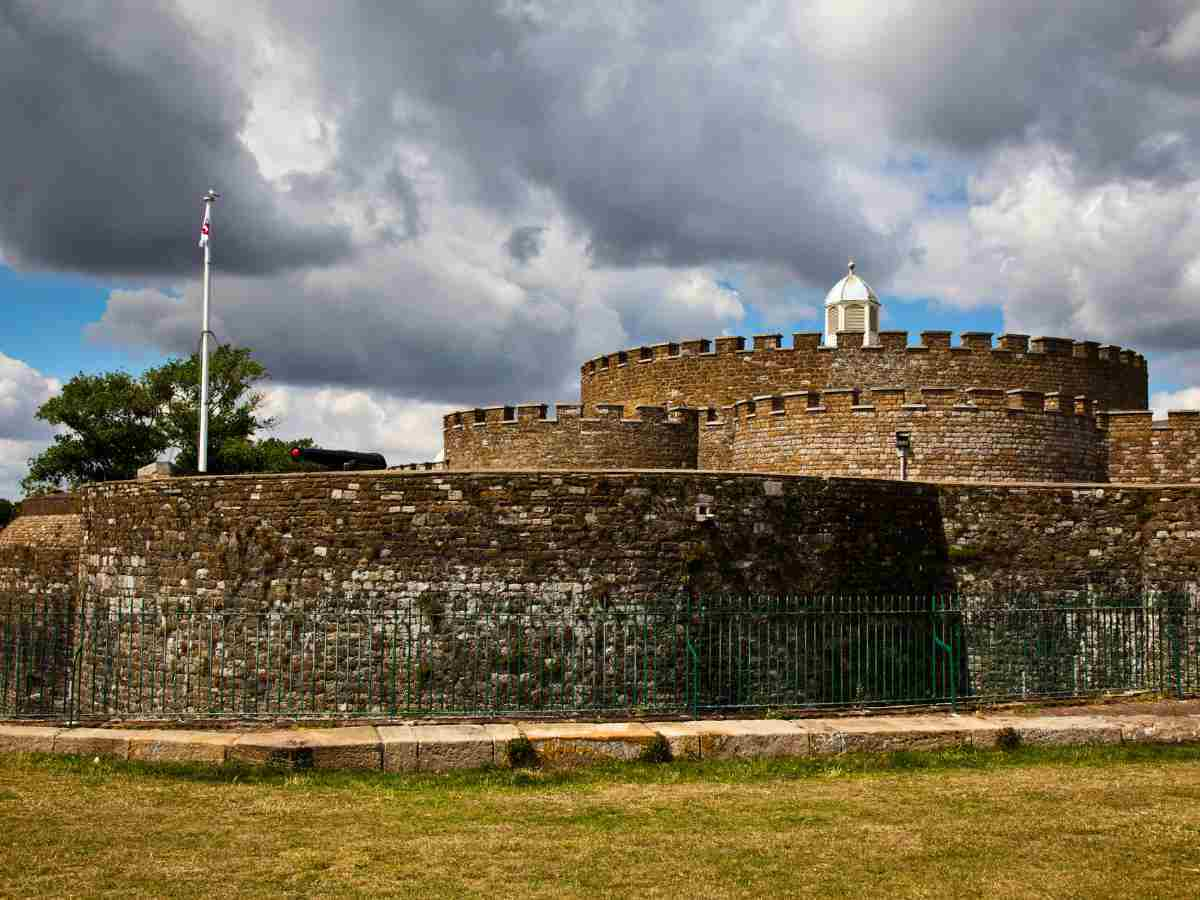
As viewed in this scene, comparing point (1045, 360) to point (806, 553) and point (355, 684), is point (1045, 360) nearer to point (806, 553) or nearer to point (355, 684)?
point (806, 553)

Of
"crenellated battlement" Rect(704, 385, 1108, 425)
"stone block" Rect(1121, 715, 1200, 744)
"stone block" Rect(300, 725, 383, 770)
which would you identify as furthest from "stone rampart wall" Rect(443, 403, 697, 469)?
"stone block" Rect(300, 725, 383, 770)

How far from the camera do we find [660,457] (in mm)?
27359

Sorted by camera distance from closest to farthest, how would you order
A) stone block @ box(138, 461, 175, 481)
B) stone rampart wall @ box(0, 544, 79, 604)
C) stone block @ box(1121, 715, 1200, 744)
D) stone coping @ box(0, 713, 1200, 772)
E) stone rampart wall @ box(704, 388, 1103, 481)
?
stone coping @ box(0, 713, 1200, 772), stone block @ box(1121, 715, 1200, 744), stone block @ box(138, 461, 175, 481), stone rampart wall @ box(704, 388, 1103, 481), stone rampart wall @ box(0, 544, 79, 604)

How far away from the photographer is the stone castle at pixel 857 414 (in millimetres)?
23109

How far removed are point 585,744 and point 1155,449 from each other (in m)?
17.0

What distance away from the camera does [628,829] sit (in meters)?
9.22

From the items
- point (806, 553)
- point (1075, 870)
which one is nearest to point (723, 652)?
point (806, 553)

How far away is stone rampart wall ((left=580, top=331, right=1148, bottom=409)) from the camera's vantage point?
2789cm

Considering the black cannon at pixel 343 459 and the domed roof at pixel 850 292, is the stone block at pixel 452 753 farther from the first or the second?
the domed roof at pixel 850 292

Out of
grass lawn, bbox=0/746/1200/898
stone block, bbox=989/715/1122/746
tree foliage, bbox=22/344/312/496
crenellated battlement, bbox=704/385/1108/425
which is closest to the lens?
grass lawn, bbox=0/746/1200/898

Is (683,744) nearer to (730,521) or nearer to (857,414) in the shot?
(730,521)

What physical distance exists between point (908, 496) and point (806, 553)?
2235mm

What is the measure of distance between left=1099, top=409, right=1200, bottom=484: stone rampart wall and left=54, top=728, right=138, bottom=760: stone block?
19703 mm

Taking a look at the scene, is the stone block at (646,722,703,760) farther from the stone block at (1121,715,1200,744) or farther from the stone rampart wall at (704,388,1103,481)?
the stone rampart wall at (704,388,1103,481)
